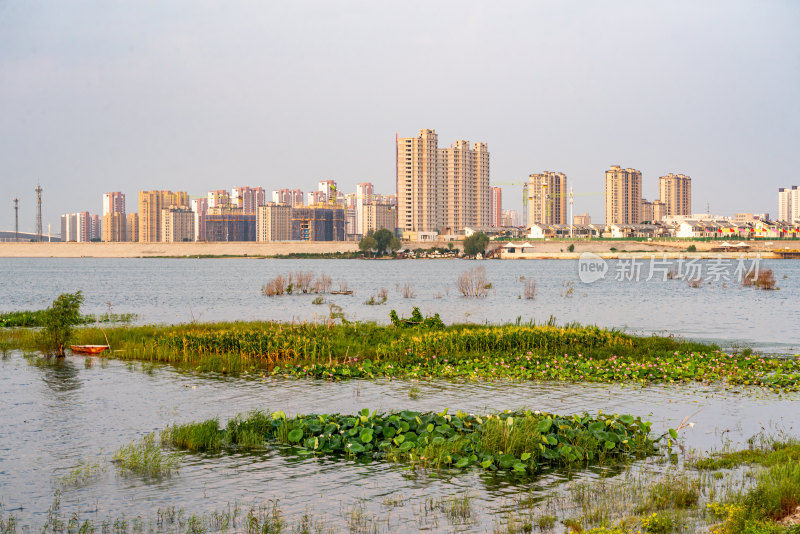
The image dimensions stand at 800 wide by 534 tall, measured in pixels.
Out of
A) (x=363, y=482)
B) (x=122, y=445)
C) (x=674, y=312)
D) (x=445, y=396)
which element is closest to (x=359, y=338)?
(x=445, y=396)

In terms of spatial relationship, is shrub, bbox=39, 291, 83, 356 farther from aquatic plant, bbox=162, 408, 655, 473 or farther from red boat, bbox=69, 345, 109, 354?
aquatic plant, bbox=162, 408, 655, 473

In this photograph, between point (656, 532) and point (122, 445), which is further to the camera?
point (122, 445)

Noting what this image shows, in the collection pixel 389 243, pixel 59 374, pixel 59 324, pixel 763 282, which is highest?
pixel 389 243

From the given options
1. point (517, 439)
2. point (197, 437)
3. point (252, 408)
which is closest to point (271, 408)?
point (252, 408)

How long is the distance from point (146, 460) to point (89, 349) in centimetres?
1467

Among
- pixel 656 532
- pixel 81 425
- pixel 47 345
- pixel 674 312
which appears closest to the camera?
pixel 656 532

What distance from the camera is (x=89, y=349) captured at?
79.0 ft

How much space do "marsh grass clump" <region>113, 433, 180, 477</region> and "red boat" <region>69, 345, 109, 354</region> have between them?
42.9 ft

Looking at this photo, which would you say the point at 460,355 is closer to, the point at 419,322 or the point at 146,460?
the point at 419,322

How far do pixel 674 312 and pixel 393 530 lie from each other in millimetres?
36347

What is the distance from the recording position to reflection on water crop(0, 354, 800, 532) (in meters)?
9.59

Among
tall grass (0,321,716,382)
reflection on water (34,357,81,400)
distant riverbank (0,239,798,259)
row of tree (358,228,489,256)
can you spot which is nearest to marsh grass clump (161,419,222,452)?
reflection on water (34,357,81,400)

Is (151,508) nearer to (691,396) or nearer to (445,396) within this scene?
(445,396)

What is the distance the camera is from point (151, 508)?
9.15m
